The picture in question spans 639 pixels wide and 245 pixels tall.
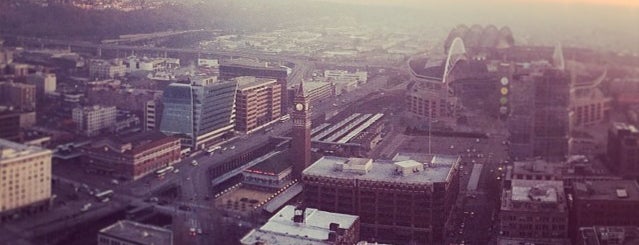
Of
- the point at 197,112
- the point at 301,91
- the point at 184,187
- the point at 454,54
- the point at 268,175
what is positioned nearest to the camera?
the point at 184,187

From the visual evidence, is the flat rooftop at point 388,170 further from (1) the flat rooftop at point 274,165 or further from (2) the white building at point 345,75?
(2) the white building at point 345,75

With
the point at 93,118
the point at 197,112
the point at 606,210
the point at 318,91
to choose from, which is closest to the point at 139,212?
the point at 93,118

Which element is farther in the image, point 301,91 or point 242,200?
point 301,91

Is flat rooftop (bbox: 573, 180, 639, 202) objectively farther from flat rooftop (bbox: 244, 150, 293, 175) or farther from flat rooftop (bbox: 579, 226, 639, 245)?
flat rooftop (bbox: 244, 150, 293, 175)

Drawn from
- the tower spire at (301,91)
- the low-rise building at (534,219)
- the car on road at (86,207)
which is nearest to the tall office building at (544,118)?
the low-rise building at (534,219)

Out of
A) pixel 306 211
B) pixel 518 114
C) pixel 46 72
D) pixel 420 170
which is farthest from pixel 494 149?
pixel 46 72

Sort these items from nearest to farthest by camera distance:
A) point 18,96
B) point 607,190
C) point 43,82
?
point 18,96, point 43,82, point 607,190

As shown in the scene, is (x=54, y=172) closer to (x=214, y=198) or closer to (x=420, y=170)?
(x=214, y=198)

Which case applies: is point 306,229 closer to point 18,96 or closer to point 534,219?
point 534,219

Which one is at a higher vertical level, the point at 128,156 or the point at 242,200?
the point at 128,156
